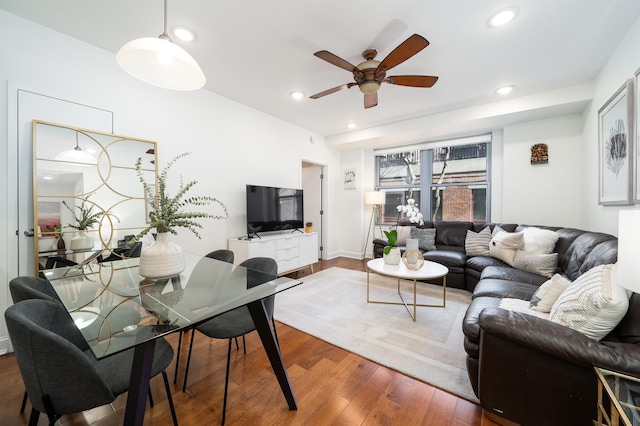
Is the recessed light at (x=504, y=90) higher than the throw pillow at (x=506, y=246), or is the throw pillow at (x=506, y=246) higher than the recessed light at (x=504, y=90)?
the recessed light at (x=504, y=90)

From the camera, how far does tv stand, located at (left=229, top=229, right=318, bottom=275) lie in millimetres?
3361

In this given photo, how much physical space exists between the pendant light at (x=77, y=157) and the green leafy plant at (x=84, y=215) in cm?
32

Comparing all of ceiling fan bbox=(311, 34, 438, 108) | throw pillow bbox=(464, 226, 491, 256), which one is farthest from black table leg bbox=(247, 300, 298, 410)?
throw pillow bbox=(464, 226, 491, 256)

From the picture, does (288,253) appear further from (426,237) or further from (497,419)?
(497,419)

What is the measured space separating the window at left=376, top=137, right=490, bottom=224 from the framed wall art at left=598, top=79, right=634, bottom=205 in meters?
1.72

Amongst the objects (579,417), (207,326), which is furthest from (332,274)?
(579,417)

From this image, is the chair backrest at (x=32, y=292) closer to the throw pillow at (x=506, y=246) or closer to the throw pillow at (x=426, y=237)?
the throw pillow at (x=506, y=246)

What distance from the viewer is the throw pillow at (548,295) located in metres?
1.58

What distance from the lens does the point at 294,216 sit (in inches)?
172

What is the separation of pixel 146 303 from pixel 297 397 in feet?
3.48

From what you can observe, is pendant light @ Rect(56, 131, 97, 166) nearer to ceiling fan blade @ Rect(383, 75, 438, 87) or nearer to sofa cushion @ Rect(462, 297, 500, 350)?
ceiling fan blade @ Rect(383, 75, 438, 87)

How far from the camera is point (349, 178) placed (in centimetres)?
558

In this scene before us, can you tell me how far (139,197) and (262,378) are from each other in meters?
2.20

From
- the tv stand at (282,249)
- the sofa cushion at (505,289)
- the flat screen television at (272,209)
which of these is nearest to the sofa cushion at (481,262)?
the sofa cushion at (505,289)
